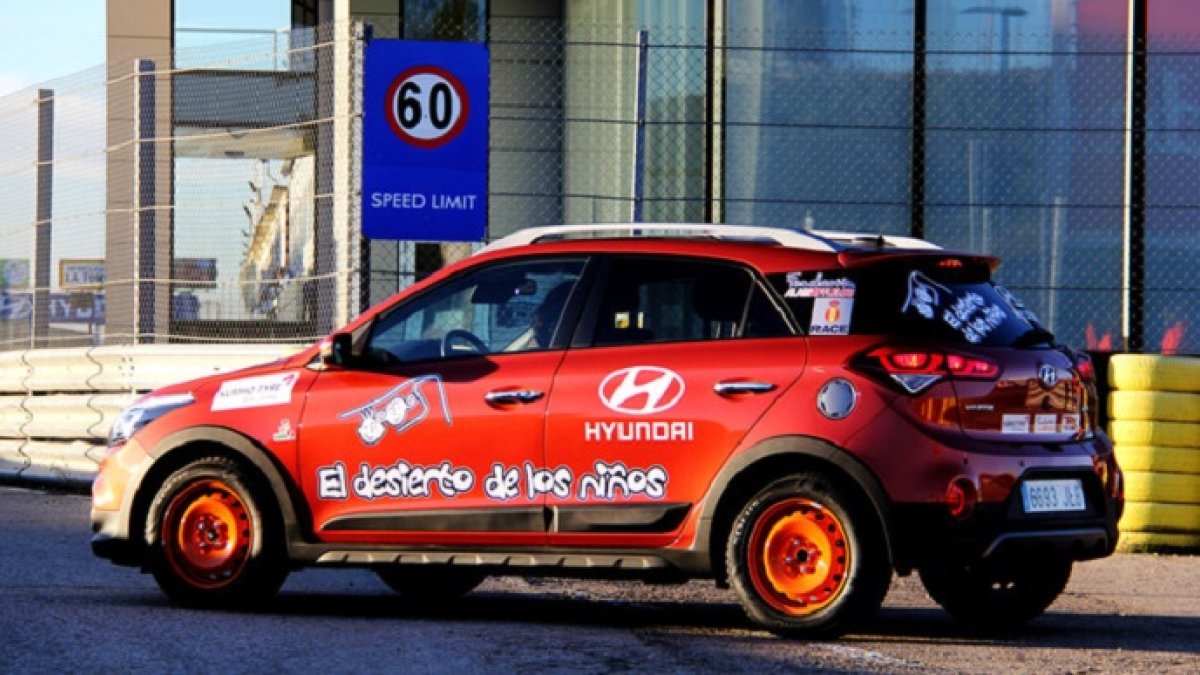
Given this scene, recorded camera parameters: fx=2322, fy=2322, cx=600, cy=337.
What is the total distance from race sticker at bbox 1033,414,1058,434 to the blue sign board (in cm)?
623

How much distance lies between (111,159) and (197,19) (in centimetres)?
892

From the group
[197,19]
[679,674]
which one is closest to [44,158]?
[197,19]

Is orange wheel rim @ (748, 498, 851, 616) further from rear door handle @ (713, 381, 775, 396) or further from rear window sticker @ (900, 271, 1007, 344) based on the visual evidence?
rear window sticker @ (900, 271, 1007, 344)

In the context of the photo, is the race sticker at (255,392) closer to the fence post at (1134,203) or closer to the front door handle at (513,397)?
the front door handle at (513,397)

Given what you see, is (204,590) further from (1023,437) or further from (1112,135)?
(1112,135)

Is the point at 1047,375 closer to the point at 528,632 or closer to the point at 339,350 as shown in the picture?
the point at 528,632

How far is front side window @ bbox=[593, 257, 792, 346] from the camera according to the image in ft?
29.2

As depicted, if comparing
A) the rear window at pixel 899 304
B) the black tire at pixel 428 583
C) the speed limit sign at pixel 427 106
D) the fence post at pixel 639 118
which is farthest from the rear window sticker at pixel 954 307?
the speed limit sign at pixel 427 106

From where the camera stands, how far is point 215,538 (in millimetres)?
9578

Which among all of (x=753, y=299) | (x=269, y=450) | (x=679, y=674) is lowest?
(x=679, y=674)

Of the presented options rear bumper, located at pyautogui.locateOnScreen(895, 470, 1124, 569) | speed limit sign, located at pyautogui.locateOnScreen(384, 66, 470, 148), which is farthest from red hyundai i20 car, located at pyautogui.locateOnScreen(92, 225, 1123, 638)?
speed limit sign, located at pyautogui.locateOnScreen(384, 66, 470, 148)

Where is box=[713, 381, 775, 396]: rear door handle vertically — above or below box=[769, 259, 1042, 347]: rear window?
below

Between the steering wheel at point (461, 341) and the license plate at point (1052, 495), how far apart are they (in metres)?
2.23

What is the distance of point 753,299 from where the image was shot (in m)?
8.91
